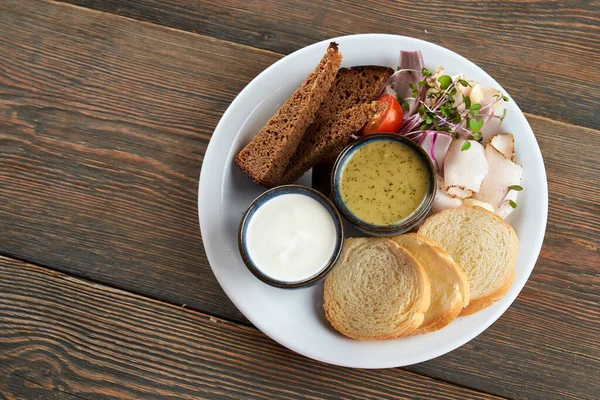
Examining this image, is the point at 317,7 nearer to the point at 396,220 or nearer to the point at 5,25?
the point at 396,220

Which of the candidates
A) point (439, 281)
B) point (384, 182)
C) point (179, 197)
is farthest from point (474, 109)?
point (179, 197)

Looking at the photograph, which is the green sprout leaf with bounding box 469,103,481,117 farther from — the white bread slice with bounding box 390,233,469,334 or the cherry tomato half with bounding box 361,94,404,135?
the white bread slice with bounding box 390,233,469,334

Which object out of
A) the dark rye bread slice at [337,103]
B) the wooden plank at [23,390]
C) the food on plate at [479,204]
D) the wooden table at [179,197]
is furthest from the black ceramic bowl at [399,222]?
the wooden plank at [23,390]

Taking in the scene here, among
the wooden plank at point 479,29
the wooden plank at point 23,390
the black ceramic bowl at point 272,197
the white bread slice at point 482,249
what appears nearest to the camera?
the black ceramic bowl at point 272,197

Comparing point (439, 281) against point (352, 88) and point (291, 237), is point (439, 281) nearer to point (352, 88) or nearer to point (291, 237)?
point (291, 237)

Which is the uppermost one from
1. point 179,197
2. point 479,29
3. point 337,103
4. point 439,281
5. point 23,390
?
point 479,29

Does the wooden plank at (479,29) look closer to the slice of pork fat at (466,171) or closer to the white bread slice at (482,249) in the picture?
the slice of pork fat at (466,171)

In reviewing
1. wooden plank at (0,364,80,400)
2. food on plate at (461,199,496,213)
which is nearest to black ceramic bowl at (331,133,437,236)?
food on plate at (461,199,496,213)
